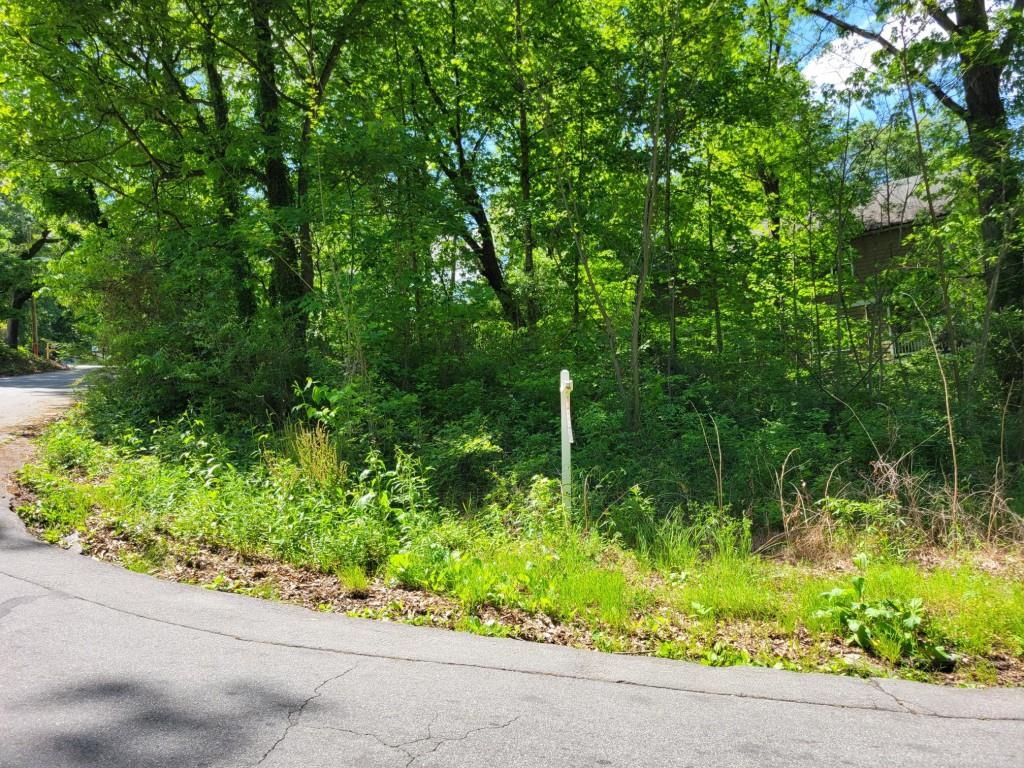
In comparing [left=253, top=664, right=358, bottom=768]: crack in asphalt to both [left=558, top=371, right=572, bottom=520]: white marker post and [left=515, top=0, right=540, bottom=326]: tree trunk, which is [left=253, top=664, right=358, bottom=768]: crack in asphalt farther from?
[left=515, top=0, right=540, bottom=326]: tree trunk

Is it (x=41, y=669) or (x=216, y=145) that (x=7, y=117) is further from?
(x=41, y=669)

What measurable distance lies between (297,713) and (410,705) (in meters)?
0.53

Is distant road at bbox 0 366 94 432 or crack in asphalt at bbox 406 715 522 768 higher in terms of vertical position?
distant road at bbox 0 366 94 432

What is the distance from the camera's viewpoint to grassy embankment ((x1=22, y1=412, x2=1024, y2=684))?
4148mm

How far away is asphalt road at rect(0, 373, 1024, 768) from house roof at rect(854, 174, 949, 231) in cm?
921

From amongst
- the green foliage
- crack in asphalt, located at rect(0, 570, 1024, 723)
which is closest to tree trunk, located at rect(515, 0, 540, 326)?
the green foliage

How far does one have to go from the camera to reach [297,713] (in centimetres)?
314

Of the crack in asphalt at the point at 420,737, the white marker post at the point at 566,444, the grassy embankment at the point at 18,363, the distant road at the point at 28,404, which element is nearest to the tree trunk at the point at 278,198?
the distant road at the point at 28,404

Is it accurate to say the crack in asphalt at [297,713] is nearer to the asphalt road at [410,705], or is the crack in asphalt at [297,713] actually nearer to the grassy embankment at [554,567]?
the asphalt road at [410,705]

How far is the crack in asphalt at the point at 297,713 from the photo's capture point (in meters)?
2.80

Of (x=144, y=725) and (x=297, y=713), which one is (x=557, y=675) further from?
(x=144, y=725)

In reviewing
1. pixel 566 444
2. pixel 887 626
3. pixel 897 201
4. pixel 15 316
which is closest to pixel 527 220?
pixel 897 201

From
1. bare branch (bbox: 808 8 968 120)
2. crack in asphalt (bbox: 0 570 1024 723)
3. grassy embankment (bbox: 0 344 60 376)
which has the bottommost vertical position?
crack in asphalt (bbox: 0 570 1024 723)

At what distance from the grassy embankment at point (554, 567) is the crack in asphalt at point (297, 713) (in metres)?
1.10
